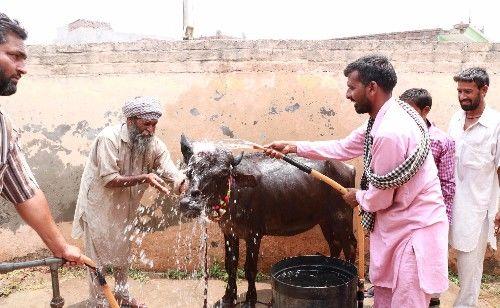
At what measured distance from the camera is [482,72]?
400cm

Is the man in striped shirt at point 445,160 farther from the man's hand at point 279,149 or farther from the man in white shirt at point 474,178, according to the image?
the man's hand at point 279,149

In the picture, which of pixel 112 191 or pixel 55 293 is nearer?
pixel 55 293

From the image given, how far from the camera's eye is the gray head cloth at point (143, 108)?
396 cm

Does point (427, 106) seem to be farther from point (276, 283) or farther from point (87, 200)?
point (87, 200)

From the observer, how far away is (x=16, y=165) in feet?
8.69

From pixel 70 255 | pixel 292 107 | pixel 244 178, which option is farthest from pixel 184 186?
pixel 292 107

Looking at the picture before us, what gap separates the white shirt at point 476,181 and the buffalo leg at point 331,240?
129cm

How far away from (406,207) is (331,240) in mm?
2291

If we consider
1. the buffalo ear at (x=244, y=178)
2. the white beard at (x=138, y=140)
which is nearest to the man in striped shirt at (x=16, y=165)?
the white beard at (x=138, y=140)

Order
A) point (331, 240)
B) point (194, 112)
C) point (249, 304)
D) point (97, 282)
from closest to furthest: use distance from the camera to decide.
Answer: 1. point (97, 282)
2. point (249, 304)
3. point (331, 240)
4. point (194, 112)

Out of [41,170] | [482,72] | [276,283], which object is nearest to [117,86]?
[41,170]

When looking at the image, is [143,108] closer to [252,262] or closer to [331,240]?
[252,262]

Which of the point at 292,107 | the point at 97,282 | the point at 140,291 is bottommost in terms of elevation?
the point at 140,291

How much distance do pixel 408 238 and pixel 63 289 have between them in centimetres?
423
